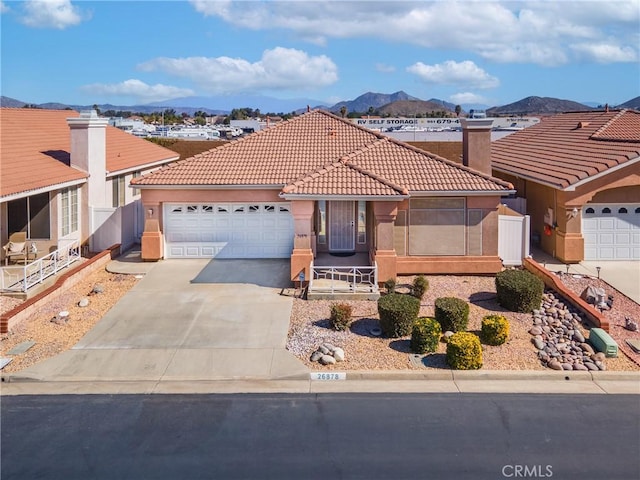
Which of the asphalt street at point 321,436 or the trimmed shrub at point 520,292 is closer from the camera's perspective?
the asphalt street at point 321,436

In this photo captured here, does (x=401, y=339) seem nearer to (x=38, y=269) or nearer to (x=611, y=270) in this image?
(x=611, y=270)

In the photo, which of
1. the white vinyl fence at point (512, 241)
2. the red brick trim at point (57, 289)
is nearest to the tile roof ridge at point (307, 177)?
the white vinyl fence at point (512, 241)

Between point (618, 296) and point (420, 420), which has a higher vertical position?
point (618, 296)

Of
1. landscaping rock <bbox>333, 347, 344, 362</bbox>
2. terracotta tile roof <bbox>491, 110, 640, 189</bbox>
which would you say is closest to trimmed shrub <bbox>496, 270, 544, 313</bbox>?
landscaping rock <bbox>333, 347, 344, 362</bbox>

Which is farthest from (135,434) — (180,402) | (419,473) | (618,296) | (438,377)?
(618,296)

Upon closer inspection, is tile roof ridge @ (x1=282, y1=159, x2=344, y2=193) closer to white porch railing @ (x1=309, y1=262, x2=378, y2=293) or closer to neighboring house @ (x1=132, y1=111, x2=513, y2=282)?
neighboring house @ (x1=132, y1=111, x2=513, y2=282)

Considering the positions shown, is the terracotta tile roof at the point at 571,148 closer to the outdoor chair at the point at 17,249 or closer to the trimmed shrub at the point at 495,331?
the trimmed shrub at the point at 495,331

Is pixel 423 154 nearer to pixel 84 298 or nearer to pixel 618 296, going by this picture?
pixel 618 296

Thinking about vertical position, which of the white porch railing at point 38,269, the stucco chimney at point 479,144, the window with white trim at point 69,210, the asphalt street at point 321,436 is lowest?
the asphalt street at point 321,436
